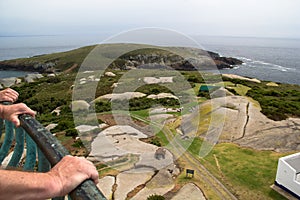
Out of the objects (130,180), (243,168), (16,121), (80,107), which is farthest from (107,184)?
(80,107)

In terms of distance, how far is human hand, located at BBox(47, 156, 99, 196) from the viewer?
4.41 feet

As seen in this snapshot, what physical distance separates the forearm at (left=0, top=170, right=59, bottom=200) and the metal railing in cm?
11

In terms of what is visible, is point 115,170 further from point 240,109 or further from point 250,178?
point 240,109

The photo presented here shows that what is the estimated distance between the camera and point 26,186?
130 cm

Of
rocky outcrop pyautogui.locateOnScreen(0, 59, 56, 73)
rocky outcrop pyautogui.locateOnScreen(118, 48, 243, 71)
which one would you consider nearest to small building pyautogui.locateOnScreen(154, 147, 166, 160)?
rocky outcrop pyautogui.locateOnScreen(118, 48, 243, 71)

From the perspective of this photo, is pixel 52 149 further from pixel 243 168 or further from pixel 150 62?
pixel 150 62

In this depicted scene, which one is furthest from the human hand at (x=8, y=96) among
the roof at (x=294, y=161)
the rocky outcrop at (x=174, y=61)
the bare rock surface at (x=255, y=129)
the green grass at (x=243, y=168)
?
the rocky outcrop at (x=174, y=61)

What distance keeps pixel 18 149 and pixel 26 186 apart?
1.15 metres

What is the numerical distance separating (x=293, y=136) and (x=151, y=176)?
32.8 ft

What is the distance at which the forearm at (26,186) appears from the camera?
1.29 meters

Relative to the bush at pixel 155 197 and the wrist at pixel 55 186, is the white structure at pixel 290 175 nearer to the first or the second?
the bush at pixel 155 197

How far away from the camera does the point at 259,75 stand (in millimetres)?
78625

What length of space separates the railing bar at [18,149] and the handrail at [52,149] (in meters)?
0.16

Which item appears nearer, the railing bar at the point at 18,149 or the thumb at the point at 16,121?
the thumb at the point at 16,121
